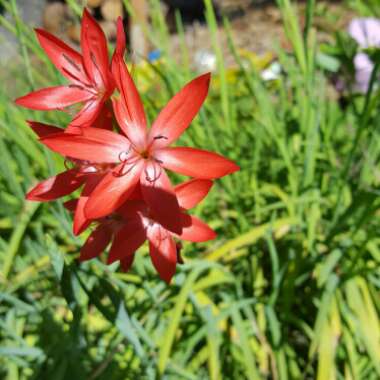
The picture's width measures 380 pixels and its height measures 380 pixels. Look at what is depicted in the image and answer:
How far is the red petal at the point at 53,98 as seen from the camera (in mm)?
508

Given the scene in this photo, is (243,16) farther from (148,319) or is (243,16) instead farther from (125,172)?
(125,172)

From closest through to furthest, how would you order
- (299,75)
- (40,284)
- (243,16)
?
(40,284) < (299,75) < (243,16)

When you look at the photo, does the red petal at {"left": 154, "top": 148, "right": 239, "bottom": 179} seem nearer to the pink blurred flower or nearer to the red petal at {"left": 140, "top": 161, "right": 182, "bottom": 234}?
the red petal at {"left": 140, "top": 161, "right": 182, "bottom": 234}

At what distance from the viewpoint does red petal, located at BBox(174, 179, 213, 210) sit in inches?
20.8

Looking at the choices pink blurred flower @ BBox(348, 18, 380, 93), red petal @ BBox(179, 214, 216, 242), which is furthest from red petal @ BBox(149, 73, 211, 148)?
pink blurred flower @ BBox(348, 18, 380, 93)

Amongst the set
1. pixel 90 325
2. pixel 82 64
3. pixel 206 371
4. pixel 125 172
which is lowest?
pixel 206 371

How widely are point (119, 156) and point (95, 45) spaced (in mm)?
102

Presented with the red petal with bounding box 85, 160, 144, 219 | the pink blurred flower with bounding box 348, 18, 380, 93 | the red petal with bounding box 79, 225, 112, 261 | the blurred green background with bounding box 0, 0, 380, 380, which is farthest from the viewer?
the pink blurred flower with bounding box 348, 18, 380, 93

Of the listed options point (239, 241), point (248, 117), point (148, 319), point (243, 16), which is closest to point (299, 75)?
point (248, 117)

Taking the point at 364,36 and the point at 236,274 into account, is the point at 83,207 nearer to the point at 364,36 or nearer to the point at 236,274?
the point at 236,274

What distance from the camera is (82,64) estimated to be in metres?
0.51

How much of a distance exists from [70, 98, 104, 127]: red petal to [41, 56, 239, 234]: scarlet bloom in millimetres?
16

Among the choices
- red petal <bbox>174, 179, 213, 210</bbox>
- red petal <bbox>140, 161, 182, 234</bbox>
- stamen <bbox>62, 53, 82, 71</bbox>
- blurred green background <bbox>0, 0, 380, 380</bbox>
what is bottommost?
blurred green background <bbox>0, 0, 380, 380</bbox>

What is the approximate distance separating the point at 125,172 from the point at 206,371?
0.57 metres
